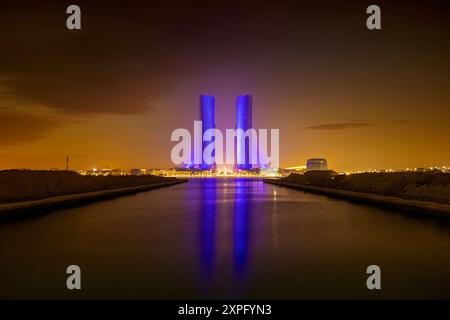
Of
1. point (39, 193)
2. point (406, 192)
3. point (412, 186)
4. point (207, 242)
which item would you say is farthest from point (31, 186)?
point (412, 186)

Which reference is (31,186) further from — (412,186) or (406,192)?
(412,186)

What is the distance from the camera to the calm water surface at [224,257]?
6.92 metres

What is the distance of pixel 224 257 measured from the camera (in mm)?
9469

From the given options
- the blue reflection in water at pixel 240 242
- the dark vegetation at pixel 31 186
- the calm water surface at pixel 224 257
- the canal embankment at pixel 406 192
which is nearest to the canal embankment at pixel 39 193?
the dark vegetation at pixel 31 186

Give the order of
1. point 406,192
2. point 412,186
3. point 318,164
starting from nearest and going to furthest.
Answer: point 406,192 < point 412,186 < point 318,164

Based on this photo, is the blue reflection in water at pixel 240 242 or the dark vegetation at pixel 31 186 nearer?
the blue reflection in water at pixel 240 242

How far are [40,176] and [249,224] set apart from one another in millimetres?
19940

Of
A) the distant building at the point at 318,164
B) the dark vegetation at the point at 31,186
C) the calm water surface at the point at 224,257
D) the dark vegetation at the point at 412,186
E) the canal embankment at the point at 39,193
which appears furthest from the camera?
the distant building at the point at 318,164

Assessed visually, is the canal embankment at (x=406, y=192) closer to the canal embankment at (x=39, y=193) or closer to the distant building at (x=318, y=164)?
the canal embankment at (x=39, y=193)

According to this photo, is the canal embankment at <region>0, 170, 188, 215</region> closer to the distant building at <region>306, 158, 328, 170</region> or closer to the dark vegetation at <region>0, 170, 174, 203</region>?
the dark vegetation at <region>0, 170, 174, 203</region>

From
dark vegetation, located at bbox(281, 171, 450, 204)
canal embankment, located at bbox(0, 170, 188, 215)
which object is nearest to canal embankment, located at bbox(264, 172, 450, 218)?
dark vegetation, located at bbox(281, 171, 450, 204)
